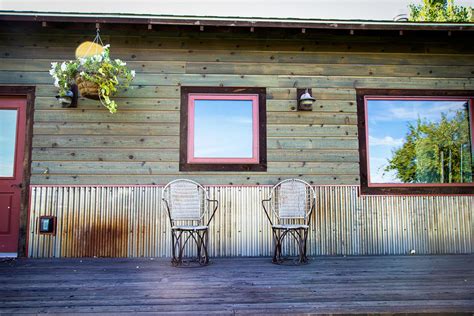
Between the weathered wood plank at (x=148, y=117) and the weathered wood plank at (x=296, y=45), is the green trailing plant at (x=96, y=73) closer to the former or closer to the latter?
the weathered wood plank at (x=148, y=117)

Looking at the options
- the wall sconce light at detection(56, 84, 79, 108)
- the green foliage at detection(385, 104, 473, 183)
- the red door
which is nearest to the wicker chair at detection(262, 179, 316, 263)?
the green foliage at detection(385, 104, 473, 183)

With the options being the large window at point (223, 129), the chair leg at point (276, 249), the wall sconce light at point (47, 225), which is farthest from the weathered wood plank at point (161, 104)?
the chair leg at point (276, 249)

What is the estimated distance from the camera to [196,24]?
14.4ft

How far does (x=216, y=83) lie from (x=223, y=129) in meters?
0.57

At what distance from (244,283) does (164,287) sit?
2.08 ft

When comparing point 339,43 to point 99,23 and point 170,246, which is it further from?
point 170,246

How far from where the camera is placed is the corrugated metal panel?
14.7 ft

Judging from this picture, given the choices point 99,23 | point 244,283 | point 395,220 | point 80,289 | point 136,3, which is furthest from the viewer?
point 136,3

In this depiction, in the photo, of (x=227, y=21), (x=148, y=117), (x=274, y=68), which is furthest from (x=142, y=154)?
(x=274, y=68)

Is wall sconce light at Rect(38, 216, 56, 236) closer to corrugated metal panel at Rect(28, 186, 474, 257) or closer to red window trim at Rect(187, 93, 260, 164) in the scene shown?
corrugated metal panel at Rect(28, 186, 474, 257)

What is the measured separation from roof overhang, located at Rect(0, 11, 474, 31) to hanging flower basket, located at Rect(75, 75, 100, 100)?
709mm

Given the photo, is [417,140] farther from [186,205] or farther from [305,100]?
[186,205]

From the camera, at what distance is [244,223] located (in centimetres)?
461

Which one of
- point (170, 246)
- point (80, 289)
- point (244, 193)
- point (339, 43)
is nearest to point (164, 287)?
point (80, 289)
